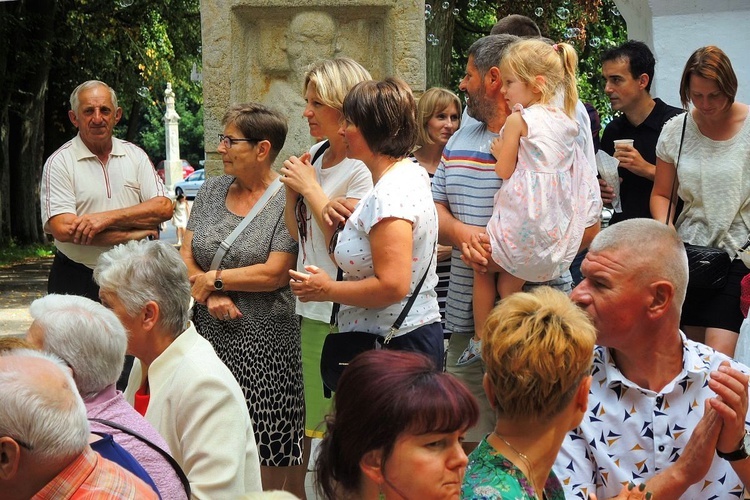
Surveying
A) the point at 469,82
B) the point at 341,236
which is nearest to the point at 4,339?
the point at 341,236

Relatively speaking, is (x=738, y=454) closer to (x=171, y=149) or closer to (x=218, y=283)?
(x=218, y=283)

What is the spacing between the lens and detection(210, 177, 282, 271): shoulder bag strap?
15.5 ft

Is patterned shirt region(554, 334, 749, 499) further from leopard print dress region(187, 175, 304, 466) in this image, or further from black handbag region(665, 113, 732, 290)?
leopard print dress region(187, 175, 304, 466)

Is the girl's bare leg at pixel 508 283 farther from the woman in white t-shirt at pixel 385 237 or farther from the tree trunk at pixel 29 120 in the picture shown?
the tree trunk at pixel 29 120

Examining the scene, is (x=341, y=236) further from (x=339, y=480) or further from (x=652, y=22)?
(x=652, y=22)

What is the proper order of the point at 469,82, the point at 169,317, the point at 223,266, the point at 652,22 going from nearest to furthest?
the point at 169,317, the point at 469,82, the point at 223,266, the point at 652,22

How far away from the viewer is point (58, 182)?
18.7 ft

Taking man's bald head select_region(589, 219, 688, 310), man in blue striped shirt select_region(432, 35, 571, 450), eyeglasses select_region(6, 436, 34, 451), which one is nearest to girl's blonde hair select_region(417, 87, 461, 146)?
man in blue striped shirt select_region(432, 35, 571, 450)

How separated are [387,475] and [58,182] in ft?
12.3

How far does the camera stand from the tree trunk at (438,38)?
12.7 m

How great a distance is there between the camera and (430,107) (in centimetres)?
546

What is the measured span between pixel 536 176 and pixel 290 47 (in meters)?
2.40

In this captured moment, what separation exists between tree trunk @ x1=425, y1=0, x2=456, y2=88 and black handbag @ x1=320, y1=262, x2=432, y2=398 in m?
8.83

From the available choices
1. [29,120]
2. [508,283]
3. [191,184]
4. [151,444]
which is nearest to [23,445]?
[151,444]
